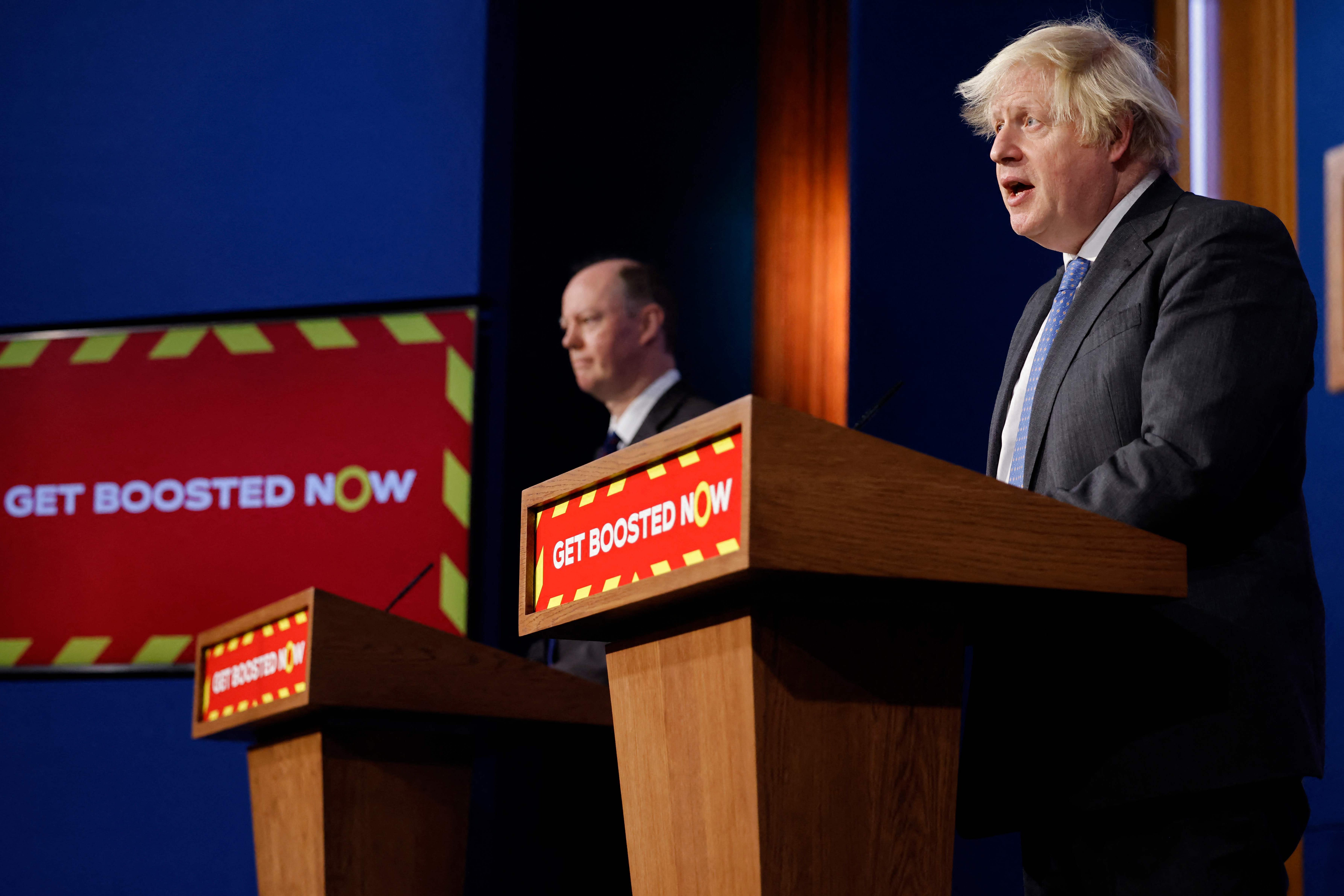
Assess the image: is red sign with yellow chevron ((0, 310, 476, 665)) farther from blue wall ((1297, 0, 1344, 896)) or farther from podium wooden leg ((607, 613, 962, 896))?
podium wooden leg ((607, 613, 962, 896))

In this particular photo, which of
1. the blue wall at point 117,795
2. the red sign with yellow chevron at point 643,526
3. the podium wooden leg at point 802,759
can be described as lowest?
the blue wall at point 117,795

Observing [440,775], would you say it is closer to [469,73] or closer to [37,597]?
[37,597]

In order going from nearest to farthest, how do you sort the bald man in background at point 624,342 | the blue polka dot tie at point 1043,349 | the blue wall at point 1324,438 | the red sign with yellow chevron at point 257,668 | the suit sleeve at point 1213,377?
the suit sleeve at point 1213,377 → the blue polka dot tie at point 1043,349 → the red sign with yellow chevron at point 257,668 → the blue wall at point 1324,438 → the bald man in background at point 624,342

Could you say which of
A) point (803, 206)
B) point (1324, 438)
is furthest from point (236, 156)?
point (1324, 438)

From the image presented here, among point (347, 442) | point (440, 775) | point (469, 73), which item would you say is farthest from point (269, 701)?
point (469, 73)

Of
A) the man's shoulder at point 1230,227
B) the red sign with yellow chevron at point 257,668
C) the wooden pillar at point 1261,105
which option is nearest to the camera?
the man's shoulder at point 1230,227

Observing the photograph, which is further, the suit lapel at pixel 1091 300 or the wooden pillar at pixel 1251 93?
the wooden pillar at pixel 1251 93

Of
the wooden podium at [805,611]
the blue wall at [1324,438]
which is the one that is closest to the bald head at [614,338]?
the blue wall at [1324,438]

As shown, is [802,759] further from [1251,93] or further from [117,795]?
[117,795]

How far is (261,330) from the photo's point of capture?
3486mm

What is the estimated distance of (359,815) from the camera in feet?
7.52

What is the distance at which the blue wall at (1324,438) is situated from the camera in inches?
101

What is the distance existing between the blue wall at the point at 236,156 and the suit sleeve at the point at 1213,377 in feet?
7.23

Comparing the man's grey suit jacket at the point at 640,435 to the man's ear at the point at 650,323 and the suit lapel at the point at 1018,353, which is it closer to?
the man's ear at the point at 650,323
